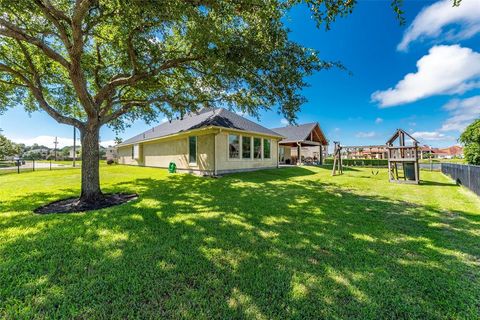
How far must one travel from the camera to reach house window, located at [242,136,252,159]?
1310cm

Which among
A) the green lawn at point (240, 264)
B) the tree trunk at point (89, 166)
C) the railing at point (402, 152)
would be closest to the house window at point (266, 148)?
the railing at point (402, 152)

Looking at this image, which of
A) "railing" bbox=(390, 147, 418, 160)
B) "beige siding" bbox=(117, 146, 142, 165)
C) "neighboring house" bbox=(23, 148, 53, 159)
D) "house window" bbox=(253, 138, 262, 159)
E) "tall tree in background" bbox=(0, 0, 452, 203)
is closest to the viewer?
"tall tree in background" bbox=(0, 0, 452, 203)

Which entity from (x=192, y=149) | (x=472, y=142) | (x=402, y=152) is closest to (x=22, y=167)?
(x=192, y=149)

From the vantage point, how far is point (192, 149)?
1267 centimetres

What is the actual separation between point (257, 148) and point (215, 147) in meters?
4.14

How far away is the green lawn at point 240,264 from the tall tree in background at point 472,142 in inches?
407

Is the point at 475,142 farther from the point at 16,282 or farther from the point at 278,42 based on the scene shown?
the point at 16,282

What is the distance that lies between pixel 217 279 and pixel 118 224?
2706mm

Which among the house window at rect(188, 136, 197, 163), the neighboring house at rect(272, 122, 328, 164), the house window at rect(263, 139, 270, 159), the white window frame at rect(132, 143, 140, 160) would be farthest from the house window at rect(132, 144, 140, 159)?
→ the neighboring house at rect(272, 122, 328, 164)

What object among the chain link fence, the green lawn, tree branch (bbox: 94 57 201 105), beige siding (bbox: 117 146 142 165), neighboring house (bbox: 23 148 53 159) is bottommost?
the green lawn

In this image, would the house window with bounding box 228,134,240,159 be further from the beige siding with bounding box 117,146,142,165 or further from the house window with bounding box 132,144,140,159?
the beige siding with bounding box 117,146,142,165

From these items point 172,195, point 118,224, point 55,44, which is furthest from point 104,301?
point 55,44

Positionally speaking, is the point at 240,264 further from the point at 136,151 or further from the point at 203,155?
the point at 136,151

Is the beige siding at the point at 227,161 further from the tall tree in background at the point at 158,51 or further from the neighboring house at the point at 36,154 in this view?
the neighboring house at the point at 36,154
